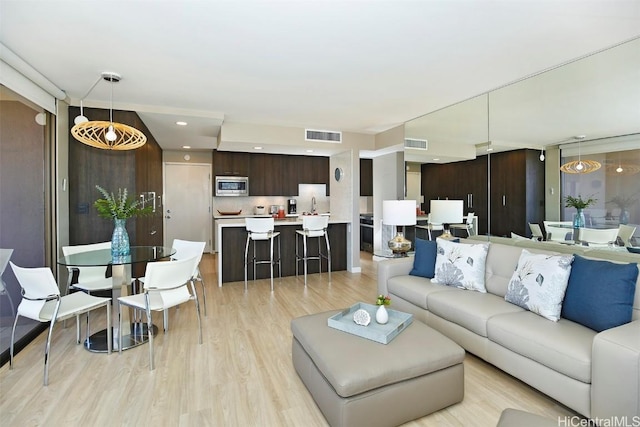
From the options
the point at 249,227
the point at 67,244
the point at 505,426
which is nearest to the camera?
the point at 505,426

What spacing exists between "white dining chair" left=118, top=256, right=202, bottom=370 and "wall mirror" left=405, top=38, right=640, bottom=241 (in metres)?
3.36

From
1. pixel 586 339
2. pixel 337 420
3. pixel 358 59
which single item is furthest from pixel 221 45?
pixel 586 339

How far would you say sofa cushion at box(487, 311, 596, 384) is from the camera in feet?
5.83

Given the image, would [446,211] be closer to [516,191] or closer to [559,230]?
[516,191]

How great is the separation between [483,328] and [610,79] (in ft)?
7.57

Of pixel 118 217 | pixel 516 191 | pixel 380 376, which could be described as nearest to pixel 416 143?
pixel 516 191

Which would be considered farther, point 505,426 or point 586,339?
point 586,339

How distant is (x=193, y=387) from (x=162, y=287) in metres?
0.84

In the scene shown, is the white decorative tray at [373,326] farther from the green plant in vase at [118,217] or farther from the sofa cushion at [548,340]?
the green plant in vase at [118,217]

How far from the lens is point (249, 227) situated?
15.5 feet

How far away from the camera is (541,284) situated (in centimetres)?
229

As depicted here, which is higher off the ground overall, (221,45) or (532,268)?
(221,45)

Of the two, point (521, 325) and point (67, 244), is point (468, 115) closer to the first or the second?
point (521, 325)

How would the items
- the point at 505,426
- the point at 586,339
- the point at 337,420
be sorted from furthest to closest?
1. the point at 586,339
2. the point at 337,420
3. the point at 505,426
